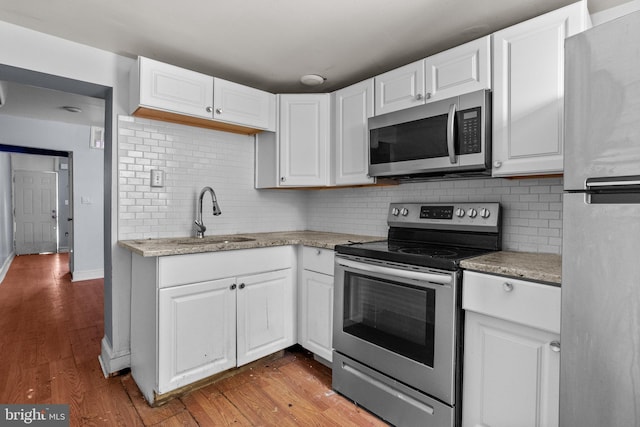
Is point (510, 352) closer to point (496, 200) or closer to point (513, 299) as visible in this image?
point (513, 299)

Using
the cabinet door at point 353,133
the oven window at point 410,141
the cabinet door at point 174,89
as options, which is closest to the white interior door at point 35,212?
the cabinet door at point 174,89

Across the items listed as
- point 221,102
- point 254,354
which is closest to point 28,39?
point 221,102

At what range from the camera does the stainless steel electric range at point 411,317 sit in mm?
1590

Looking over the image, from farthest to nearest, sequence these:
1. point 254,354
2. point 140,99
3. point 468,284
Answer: point 254,354, point 140,99, point 468,284

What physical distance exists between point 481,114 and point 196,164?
203 cm

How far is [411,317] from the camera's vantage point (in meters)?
1.75

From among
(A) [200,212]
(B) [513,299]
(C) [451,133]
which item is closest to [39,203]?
(A) [200,212]

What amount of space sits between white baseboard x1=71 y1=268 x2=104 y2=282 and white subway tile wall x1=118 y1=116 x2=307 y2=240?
11.2 feet

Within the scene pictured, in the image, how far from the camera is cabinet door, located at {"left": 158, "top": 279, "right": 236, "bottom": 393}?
6.26 ft

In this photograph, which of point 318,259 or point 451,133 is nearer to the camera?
point 451,133

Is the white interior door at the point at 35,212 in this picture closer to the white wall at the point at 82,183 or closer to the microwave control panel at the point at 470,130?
the white wall at the point at 82,183

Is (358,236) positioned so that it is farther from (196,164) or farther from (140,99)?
(140,99)

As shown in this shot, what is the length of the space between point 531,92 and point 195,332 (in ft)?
7.26

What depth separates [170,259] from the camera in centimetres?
191
